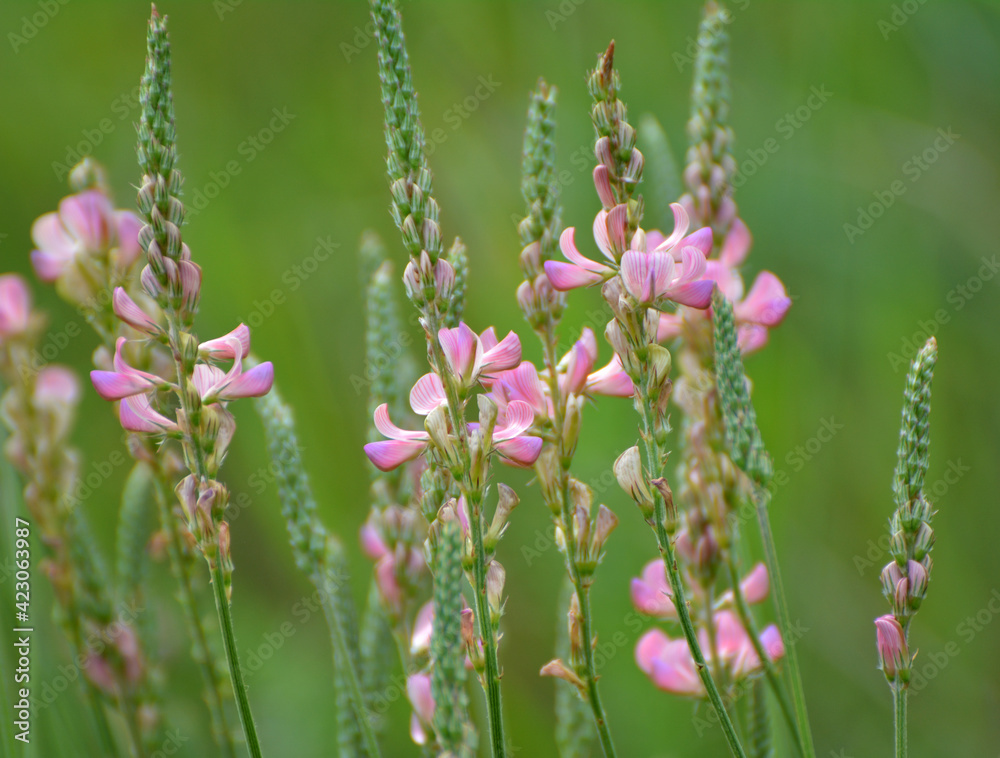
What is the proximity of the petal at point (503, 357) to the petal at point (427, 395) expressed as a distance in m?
0.05

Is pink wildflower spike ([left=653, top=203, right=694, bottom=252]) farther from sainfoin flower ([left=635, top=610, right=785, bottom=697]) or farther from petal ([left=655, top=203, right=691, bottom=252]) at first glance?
sainfoin flower ([left=635, top=610, right=785, bottom=697])

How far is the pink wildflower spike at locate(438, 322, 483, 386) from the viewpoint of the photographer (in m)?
0.70

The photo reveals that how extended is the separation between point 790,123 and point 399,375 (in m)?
1.70

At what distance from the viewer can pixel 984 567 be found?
234 cm

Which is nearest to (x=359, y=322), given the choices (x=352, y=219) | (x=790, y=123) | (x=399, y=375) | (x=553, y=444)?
(x=352, y=219)

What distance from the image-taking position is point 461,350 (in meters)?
0.71

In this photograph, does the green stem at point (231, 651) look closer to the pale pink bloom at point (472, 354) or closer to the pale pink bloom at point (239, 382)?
the pale pink bloom at point (239, 382)

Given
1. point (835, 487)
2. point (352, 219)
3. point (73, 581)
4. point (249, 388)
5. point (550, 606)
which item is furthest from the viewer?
point (352, 219)

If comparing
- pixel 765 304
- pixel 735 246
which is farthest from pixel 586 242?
pixel 765 304

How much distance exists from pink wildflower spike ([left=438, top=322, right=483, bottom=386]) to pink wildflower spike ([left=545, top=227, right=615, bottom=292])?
0.29ft

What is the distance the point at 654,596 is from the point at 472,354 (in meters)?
0.49

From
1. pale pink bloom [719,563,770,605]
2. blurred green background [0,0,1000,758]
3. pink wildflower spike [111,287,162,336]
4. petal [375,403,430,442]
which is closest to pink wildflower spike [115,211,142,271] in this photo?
pink wildflower spike [111,287,162,336]

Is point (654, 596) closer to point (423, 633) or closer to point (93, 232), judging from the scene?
point (423, 633)

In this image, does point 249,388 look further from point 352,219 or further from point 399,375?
point 352,219
